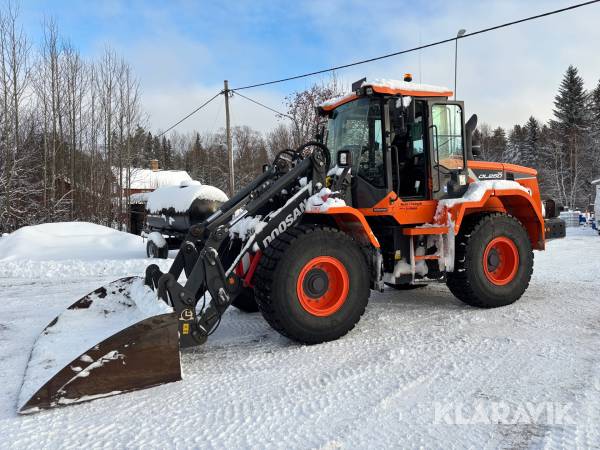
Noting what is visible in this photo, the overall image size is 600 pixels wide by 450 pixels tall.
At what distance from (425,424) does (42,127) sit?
2296 cm

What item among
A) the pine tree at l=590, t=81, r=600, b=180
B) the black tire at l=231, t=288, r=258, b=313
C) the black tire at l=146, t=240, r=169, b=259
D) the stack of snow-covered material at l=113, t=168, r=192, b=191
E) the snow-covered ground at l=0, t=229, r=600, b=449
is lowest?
the snow-covered ground at l=0, t=229, r=600, b=449

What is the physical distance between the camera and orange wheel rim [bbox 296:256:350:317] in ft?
13.9

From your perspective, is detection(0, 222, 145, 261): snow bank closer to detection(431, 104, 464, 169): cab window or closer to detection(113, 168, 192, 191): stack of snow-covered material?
detection(431, 104, 464, 169): cab window

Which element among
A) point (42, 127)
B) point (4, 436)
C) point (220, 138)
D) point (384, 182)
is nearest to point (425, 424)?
point (4, 436)

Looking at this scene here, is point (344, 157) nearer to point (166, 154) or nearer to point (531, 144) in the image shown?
point (531, 144)

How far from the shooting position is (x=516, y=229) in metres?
5.62

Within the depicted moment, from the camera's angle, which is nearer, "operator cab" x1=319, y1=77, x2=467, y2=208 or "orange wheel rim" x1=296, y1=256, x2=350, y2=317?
"orange wheel rim" x1=296, y1=256, x2=350, y2=317

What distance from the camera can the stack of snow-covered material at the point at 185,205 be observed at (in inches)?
465

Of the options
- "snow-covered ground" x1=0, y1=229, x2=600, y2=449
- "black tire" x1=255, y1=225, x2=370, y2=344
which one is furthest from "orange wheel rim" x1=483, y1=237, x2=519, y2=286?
"black tire" x1=255, y1=225, x2=370, y2=344

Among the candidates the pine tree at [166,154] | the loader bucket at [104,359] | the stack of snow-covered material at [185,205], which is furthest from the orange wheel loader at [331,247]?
the pine tree at [166,154]

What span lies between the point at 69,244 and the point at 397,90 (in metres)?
10.8

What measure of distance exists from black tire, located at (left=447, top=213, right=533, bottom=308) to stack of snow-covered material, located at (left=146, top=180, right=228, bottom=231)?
7.72 meters

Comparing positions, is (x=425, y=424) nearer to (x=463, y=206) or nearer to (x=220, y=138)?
(x=463, y=206)

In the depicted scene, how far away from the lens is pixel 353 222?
15.5ft
